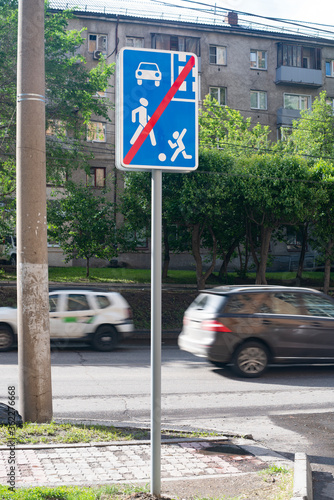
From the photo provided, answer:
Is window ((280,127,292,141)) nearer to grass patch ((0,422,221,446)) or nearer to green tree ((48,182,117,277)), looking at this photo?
green tree ((48,182,117,277))

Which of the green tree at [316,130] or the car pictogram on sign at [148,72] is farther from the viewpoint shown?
the green tree at [316,130]

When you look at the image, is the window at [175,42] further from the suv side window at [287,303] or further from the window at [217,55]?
the suv side window at [287,303]

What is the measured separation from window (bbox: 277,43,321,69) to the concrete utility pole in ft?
115

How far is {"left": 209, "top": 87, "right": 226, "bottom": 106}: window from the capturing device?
123ft

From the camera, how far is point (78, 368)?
37.7 feet

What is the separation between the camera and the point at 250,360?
34.9ft

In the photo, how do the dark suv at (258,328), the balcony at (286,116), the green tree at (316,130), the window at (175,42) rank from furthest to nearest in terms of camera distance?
the balcony at (286,116) < the window at (175,42) < the green tree at (316,130) < the dark suv at (258,328)

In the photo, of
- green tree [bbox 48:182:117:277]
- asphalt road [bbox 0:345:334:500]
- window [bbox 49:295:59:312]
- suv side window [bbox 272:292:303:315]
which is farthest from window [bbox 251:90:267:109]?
suv side window [bbox 272:292:303:315]

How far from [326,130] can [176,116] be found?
1212 inches

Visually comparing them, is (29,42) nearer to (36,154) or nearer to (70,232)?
(36,154)

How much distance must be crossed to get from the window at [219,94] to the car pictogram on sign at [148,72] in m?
34.7

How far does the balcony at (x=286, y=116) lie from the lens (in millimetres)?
37875

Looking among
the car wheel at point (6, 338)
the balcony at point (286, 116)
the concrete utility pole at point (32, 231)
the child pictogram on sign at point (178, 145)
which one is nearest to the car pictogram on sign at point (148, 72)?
the child pictogram on sign at point (178, 145)

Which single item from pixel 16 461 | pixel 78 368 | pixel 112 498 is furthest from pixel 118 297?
pixel 112 498
